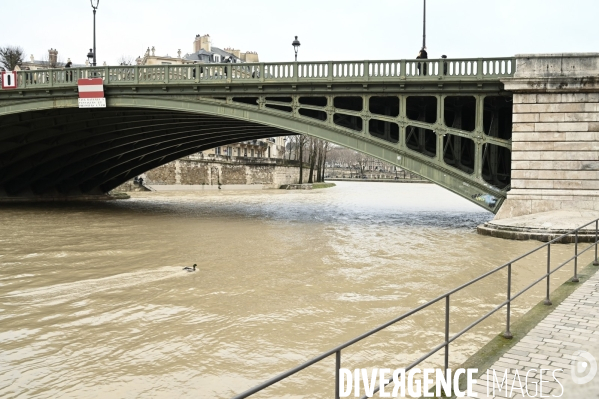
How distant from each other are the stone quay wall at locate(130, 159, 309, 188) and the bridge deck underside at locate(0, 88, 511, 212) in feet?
59.6

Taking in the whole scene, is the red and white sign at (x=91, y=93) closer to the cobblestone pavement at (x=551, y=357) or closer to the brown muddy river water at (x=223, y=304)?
the brown muddy river water at (x=223, y=304)

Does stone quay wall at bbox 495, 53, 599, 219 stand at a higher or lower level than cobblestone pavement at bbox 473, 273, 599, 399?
higher

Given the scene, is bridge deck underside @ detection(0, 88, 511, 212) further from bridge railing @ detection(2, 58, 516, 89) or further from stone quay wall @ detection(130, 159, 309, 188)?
stone quay wall @ detection(130, 159, 309, 188)

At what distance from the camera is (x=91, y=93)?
84.3 feet

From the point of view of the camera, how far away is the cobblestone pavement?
5129 millimetres

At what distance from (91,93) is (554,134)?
1934 centimetres

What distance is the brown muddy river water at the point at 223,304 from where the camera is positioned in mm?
7340

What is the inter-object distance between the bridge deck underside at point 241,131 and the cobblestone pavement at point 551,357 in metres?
13.6

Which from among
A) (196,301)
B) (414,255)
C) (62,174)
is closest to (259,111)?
(414,255)

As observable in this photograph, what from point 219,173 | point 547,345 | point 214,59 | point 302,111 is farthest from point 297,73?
point 214,59

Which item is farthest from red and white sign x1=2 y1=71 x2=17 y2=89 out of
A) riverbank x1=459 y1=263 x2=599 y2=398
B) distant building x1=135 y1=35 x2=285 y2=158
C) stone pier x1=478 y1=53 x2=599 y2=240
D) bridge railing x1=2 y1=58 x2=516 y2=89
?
distant building x1=135 y1=35 x2=285 y2=158

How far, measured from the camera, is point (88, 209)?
112ft

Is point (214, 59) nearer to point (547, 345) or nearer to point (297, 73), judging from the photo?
point (297, 73)

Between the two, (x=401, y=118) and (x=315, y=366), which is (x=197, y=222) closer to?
(x=401, y=118)
